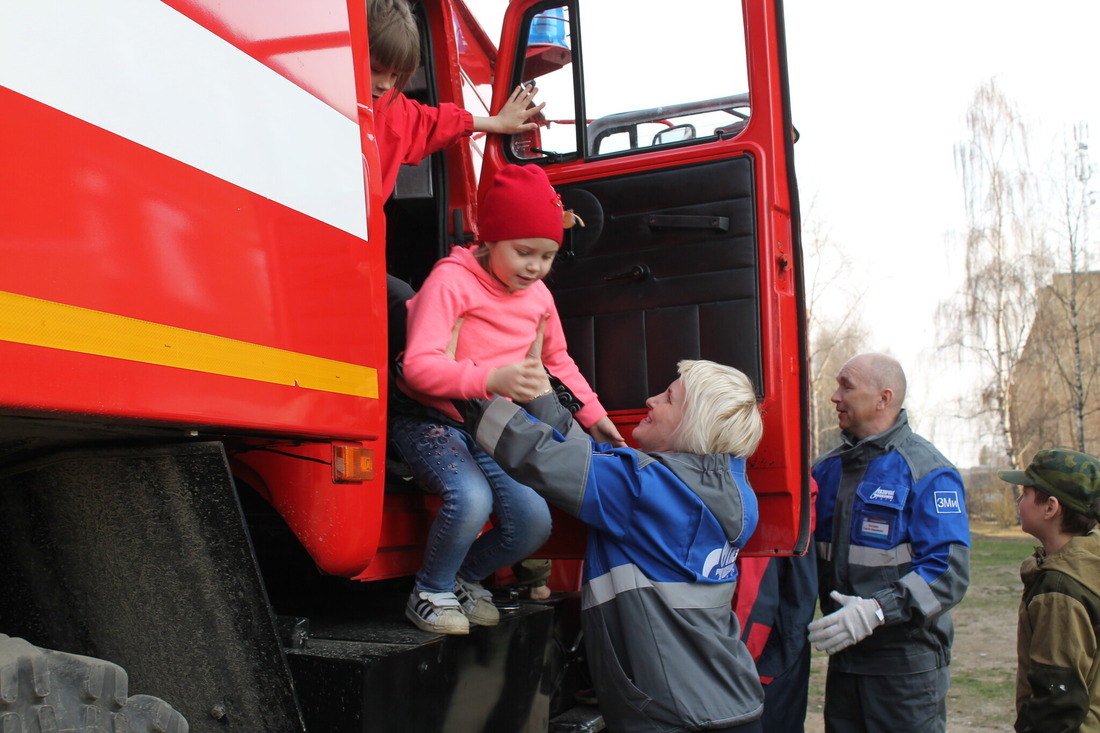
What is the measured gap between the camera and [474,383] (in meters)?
2.30

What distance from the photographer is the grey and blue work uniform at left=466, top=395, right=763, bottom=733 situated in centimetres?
227

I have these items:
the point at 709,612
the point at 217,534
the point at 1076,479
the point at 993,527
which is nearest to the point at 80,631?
the point at 217,534

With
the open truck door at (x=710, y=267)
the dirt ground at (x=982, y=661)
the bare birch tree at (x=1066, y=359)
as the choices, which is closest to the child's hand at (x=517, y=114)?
the open truck door at (x=710, y=267)

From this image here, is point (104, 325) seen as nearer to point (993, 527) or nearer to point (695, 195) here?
point (695, 195)

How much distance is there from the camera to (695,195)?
305cm

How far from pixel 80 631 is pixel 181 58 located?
1049 mm

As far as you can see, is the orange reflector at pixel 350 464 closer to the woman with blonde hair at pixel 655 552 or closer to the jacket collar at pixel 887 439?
the woman with blonde hair at pixel 655 552

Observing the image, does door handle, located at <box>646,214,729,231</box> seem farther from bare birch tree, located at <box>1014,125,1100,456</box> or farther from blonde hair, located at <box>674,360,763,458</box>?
bare birch tree, located at <box>1014,125,1100,456</box>

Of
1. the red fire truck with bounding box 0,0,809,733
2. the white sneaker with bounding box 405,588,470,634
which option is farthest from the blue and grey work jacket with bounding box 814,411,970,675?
the white sneaker with bounding box 405,588,470,634

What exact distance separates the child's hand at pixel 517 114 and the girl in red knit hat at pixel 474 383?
63cm

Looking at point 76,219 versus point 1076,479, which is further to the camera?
point 1076,479

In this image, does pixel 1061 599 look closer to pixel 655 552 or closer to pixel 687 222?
pixel 655 552

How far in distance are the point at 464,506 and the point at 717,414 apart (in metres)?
0.69


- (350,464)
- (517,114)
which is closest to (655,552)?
(350,464)
